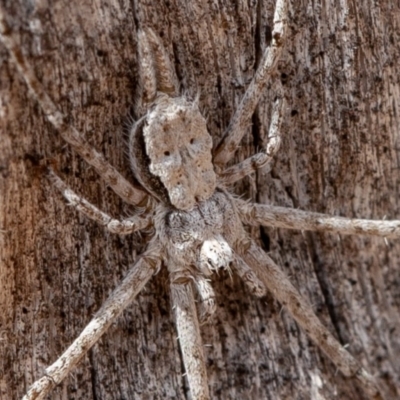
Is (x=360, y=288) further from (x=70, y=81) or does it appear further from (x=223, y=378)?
(x=70, y=81)

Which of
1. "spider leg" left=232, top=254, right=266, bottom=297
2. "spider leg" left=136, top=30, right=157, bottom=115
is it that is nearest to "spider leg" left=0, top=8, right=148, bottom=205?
"spider leg" left=136, top=30, right=157, bottom=115

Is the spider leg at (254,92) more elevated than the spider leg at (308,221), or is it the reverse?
the spider leg at (254,92)

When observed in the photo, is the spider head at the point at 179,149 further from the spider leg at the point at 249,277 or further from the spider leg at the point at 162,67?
the spider leg at the point at 249,277

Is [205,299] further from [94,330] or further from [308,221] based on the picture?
[308,221]

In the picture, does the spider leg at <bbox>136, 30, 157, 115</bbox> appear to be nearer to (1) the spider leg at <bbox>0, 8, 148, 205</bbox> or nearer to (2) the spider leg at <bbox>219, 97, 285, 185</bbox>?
(1) the spider leg at <bbox>0, 8, 148, 205</bbox>

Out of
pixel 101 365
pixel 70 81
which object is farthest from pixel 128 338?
pixel 70 81

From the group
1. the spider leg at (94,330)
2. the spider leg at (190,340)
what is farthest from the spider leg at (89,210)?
the spider leg at (190,340)
